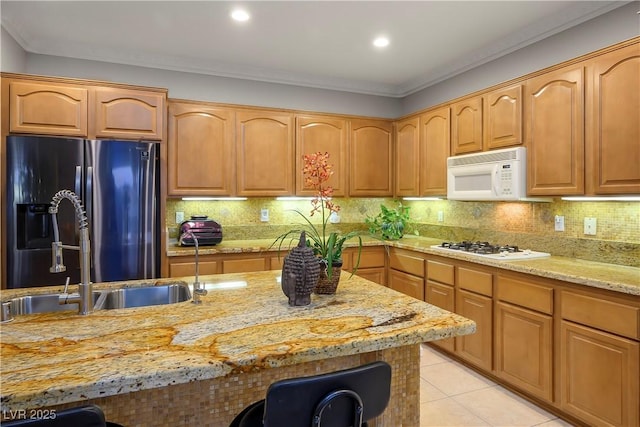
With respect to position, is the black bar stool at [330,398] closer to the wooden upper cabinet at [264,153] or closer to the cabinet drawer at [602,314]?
the cabinet drawer at [602,314]

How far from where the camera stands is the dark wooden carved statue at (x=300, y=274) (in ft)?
4.92

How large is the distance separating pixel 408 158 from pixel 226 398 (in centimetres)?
337

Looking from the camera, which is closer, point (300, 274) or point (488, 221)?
point (300, 274)

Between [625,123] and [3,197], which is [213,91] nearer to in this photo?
[3,197]

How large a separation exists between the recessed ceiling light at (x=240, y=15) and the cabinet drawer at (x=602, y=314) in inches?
110

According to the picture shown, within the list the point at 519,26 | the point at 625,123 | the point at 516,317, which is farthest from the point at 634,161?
the point at 519,26

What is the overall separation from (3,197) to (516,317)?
12.0ft

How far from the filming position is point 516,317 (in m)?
2.58

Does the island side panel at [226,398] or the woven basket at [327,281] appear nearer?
the island side panel at [226,398]

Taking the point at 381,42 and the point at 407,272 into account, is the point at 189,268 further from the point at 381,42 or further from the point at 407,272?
the point at 381,42

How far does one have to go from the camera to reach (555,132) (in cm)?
263

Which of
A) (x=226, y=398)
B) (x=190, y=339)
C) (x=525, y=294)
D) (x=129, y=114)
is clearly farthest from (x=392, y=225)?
(x=190, y=339)

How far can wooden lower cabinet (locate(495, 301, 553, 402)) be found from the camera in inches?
93.4

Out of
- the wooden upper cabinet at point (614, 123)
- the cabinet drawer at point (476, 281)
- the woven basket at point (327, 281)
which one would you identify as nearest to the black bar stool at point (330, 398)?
the woven basket at point (327, 281)
